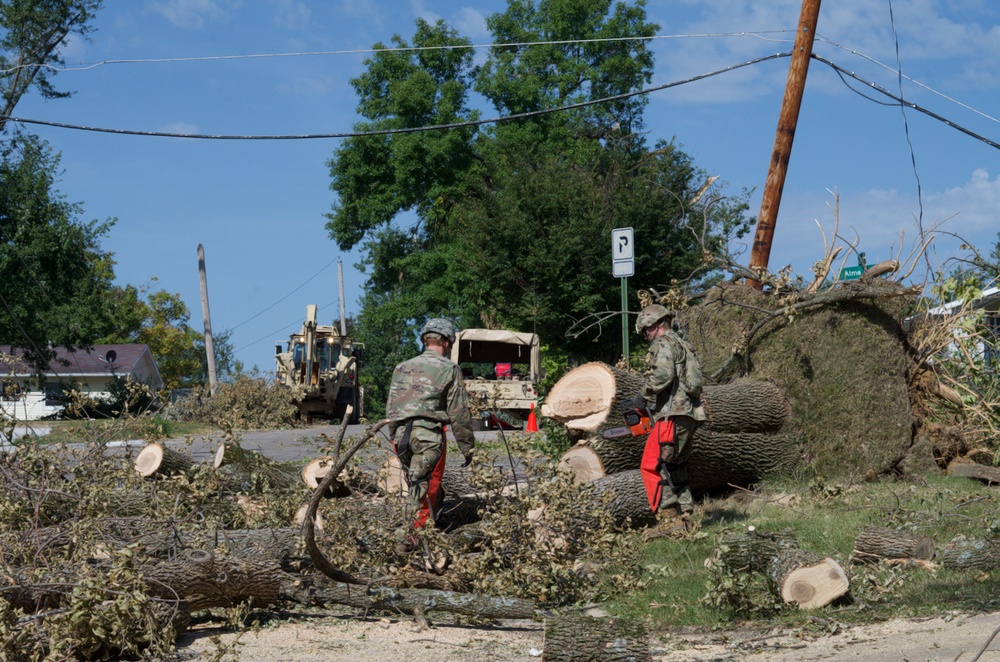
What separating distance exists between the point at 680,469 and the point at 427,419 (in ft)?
7.58

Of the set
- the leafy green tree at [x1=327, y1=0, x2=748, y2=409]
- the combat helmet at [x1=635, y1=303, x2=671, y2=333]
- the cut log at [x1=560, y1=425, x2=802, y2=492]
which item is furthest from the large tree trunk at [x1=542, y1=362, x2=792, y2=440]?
the leafy green tree at [x1=327, y1=0, x2=748, y2=409]

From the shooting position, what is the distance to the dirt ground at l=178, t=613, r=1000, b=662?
16.4 ft

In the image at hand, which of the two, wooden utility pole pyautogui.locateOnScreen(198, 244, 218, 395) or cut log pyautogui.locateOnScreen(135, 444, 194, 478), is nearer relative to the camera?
cut log pyautogui.locateOnScreen(135, 444, 194, 478)

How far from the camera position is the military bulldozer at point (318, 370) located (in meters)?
27.3

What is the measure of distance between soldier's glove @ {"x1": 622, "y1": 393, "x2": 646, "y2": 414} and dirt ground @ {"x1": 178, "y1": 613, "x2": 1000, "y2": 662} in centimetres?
352

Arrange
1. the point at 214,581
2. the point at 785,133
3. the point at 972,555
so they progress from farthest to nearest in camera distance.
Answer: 1. the point at 785,133
2. the point at 972,555
3. the point at 214,581

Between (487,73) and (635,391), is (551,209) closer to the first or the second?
(487,73)

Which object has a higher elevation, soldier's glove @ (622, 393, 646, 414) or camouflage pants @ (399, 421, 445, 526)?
soldier's glove @ (622, 393, 646, 414)

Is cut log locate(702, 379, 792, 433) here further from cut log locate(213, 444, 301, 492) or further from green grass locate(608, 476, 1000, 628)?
cut log locate(213, 444, 301, 492)

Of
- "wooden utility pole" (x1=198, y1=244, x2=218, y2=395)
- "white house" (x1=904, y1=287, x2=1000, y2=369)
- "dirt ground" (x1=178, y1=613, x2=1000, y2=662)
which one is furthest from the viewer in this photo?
"wooden utility pole" (x1=198, y1=244, x2=218, y2=395)

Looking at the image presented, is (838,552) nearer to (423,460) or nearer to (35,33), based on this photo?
(423,460)

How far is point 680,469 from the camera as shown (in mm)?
8328

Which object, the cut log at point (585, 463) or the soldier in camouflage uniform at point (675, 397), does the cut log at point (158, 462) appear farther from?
Result: the soldier in camouflage uniform at point (675, 397)

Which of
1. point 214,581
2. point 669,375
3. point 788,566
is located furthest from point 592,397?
point 214,581
